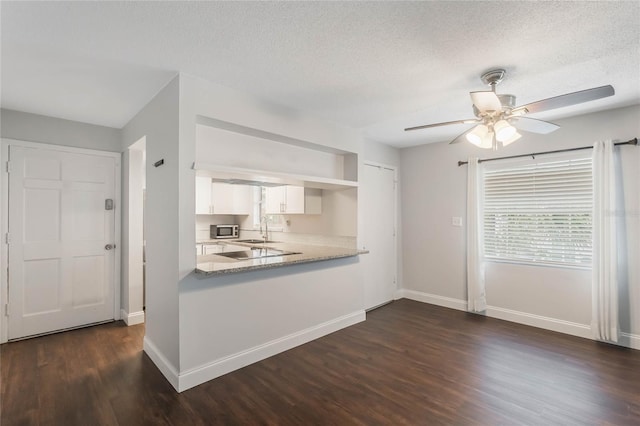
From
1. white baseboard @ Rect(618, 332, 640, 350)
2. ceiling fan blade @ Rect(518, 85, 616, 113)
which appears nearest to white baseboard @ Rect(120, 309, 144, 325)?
ceiling fan blade @ Rect(518, 85, 616, 113)

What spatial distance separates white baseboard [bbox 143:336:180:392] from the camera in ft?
8.11

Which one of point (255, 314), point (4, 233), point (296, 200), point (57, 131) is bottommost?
point (255, 314)

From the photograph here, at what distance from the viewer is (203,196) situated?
5316mm

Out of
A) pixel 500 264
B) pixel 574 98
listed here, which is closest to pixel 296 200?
pixel 500 264

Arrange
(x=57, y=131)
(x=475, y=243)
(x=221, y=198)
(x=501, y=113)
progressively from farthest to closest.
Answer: (x=221, y=198) < (x=475, y=243) < (x=57, y=131) < (x=501, y=113)

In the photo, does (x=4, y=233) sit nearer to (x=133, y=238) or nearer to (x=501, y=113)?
(x=133, y=238)

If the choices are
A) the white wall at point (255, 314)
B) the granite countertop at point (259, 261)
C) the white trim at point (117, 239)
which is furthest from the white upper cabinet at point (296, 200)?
the white trim at point (117, 239)

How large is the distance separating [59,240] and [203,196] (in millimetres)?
2103

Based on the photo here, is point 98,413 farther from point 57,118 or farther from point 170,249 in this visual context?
point 57,118

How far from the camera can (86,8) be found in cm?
171

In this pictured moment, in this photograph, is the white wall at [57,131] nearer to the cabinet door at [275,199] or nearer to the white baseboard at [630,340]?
the cabinet door at [275,199]

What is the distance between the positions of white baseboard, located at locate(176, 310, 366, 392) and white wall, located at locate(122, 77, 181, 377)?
0.15 m

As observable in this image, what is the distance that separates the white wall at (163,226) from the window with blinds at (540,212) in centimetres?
387

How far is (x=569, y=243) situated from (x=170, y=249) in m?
4.33
